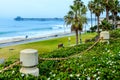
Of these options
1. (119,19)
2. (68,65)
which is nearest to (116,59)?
(68,65)

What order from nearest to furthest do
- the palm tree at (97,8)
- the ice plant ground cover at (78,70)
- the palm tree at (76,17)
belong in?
the ice plant ground cover at (78,70) < the palm tree at (76,17) < the palm tree at (97,8)

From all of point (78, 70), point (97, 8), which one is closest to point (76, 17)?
point (97, 8)

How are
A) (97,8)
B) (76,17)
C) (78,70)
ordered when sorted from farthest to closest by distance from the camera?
1. (97,8)
2. (76,17)
3. (78,70)

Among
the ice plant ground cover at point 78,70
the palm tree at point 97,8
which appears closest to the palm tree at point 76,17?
the palm tree at point 97,8

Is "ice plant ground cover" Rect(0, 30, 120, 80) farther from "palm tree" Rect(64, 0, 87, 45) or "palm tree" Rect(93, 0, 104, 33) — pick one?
"palm tree" Rect(93, 0, 104, 33)

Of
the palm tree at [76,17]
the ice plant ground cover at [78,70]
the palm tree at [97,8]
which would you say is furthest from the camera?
the palm tree at [97,8]

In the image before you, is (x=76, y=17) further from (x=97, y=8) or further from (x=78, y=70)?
(x=78, y=70)

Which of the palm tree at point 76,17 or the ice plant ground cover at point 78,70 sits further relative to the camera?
the palm tree at point 76,17

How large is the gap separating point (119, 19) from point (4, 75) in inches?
3672

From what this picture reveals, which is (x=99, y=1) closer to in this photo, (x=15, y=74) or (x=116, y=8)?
(x=116, y=8)

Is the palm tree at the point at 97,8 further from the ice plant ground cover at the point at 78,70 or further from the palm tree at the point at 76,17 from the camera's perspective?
the ice plant ground cover at the point at 78,70

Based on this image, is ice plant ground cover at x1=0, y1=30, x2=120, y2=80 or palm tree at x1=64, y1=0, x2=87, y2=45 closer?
ice plant ground cover at x1=0, y1=30, x2=120, y2=80

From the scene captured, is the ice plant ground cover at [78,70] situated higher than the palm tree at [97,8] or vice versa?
the palm tree at [97,8]

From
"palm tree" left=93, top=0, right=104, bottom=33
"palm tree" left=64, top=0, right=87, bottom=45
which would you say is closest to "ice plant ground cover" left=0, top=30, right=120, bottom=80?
"palm tree" left=64, top=0, right=87, bottom=45
